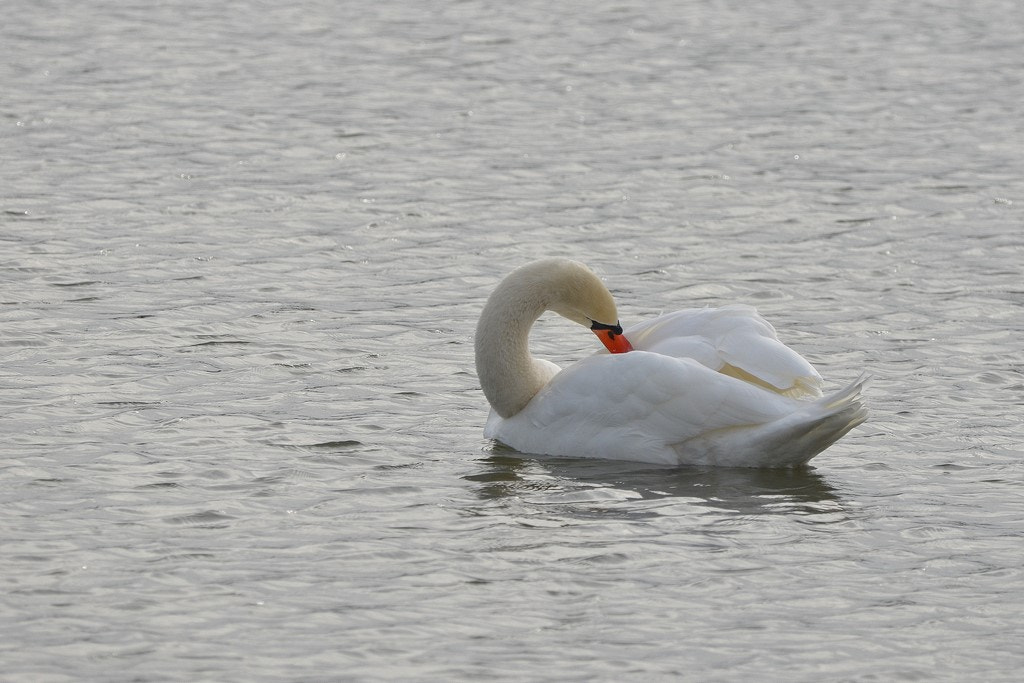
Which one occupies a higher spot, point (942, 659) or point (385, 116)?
point (385, 116)

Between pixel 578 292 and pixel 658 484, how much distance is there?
1.34m

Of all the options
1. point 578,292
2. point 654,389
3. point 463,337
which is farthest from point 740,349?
point 463,337

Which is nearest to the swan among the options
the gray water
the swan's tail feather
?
the swan's tail feather

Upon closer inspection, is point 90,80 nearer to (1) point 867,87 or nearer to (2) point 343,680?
(1) point 867,87

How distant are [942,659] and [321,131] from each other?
12.9m

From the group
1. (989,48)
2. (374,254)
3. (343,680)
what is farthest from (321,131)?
(343,680)

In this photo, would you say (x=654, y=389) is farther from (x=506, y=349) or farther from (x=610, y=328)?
(x=506, y=349)

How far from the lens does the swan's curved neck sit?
10.7m

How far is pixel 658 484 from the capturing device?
9898mm

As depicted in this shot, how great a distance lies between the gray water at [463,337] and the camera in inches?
309

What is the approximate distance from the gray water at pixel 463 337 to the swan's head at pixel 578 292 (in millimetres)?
852

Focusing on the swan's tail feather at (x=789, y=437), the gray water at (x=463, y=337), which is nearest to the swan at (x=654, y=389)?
the swan's tail feather at (x=789, y=437)

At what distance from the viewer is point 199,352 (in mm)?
12195

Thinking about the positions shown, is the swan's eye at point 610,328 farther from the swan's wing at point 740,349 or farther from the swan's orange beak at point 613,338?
Result: the swan's wing at point 740,349
